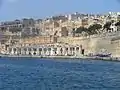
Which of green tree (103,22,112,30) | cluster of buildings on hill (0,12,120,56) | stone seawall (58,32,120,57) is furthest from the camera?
cluster of buildings on hill (0,12,120,56)

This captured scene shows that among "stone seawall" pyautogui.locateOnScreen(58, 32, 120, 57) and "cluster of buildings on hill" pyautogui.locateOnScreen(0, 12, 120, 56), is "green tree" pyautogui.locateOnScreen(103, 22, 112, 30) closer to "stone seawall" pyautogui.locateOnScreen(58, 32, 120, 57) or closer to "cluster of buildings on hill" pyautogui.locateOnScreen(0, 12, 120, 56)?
"cluster of buildings on hill" pyautogui.locateOnScreen(0, 12, 120, 56)

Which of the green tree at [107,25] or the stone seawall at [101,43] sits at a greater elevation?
the green tree at [107,25]

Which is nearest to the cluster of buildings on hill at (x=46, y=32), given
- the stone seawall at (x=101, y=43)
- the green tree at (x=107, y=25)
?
the green tree at (x=107, y=25)

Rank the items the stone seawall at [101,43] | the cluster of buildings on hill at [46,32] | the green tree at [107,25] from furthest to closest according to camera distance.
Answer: the cluster of buildings on hill at [46,32], the green tree at [107,25], the stone seawall at [101,43]

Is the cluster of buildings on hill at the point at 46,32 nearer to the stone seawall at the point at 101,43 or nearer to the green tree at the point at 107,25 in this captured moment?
the green tree at the point at 107,25

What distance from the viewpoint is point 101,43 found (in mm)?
52625

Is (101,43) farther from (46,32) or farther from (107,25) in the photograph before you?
(46,32)

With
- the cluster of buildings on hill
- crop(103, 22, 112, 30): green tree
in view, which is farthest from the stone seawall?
crop(103, 22, 112, 30): green tree

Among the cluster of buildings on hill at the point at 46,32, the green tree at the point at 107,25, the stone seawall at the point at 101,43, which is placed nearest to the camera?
the stone seawall at the point at 101,43

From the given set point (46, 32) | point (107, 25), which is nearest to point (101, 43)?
point (107, 25)

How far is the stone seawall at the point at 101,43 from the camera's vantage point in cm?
5022

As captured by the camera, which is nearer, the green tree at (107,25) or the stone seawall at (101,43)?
the stone seawall at (101,43)

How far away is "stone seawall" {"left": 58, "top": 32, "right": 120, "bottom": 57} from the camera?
5022 centimetres

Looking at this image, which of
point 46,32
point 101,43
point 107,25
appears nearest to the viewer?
point 101,43
